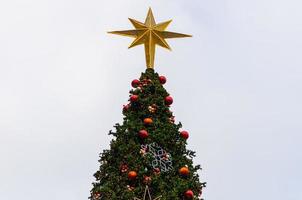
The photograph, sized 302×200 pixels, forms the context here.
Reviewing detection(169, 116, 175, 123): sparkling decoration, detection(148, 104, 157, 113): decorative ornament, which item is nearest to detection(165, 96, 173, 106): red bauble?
detection(169, 116, 175, 123): sparkling decoration

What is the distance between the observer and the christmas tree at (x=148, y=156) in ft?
53.8

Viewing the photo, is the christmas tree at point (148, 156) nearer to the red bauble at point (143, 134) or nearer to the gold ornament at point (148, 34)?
the red bauble at point (143, 134)

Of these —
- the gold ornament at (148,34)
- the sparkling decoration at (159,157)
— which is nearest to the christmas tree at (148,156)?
the sparkling decoration at (159,157)

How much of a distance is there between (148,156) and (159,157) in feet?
1.30

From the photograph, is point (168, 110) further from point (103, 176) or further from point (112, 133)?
point (103, 176)

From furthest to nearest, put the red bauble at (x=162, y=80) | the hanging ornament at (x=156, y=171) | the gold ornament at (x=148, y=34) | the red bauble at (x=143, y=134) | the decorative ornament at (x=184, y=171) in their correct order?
the gold ornament at (x=148, y=34) → the red bauble at (x=162, y=80) → the red bauble at (x=143, y=134) → the decorative ornament at (x=184, y=171) → the hanging ornament at (x=156, y=171)

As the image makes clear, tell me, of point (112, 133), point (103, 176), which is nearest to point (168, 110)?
point (112, 133)

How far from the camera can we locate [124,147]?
17359 millimetres

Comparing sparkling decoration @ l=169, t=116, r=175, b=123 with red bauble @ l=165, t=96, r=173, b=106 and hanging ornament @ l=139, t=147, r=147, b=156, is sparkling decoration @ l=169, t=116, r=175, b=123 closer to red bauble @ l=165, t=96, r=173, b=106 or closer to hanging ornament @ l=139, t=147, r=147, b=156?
red bauble @ l=165, t=96, r=173, b=106

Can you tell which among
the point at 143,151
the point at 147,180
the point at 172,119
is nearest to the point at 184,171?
the point at 147,180

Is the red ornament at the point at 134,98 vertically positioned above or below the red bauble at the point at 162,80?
below

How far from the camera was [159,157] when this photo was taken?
57.0 ft

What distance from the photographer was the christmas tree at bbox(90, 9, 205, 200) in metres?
16.4

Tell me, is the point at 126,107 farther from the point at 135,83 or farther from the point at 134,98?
the point at 135,83
